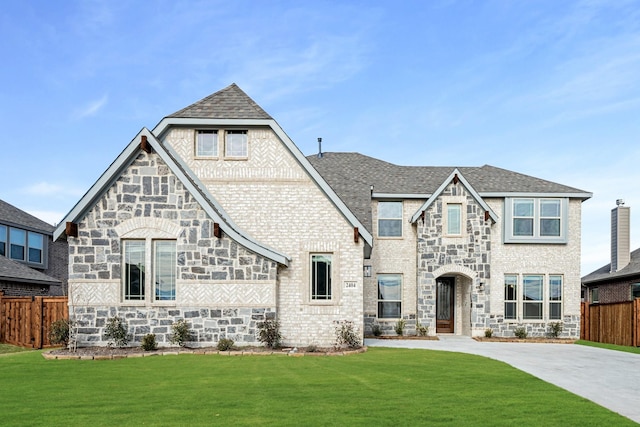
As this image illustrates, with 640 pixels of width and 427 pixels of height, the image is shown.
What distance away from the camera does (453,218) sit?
79.8 feet

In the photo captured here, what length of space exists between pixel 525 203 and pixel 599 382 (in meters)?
14.2

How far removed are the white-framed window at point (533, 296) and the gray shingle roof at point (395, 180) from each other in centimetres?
411

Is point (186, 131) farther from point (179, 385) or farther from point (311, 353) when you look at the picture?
point (179, 385)

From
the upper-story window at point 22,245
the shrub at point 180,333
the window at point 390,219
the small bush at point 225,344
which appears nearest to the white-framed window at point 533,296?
the window at point 390,219

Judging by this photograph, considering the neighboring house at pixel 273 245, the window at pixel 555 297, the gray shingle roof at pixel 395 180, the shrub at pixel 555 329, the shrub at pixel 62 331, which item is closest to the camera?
the shrub at pixel 62 331

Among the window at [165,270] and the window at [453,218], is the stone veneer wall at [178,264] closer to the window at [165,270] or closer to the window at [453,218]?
the window at [165,270]

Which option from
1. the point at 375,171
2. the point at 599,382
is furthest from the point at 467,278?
the point at 599,382

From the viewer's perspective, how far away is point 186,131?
1852 centimetres

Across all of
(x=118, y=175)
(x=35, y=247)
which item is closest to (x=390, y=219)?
(x=118, y=175)

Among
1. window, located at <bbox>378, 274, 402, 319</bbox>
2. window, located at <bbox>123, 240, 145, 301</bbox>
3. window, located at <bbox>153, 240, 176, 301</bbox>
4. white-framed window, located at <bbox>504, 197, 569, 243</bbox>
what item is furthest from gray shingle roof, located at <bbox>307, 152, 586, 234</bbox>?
window, located at <bbox>123, 240, 145, 301</bbox>

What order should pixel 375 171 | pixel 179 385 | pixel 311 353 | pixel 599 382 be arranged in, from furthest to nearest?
pixel 375 171 → pixel 311 353 → pixel 599 382 → pixel 179 385

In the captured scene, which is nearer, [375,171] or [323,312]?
[323,312]

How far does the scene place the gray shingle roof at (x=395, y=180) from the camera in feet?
81.2

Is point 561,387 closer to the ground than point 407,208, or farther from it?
closer to the ground
